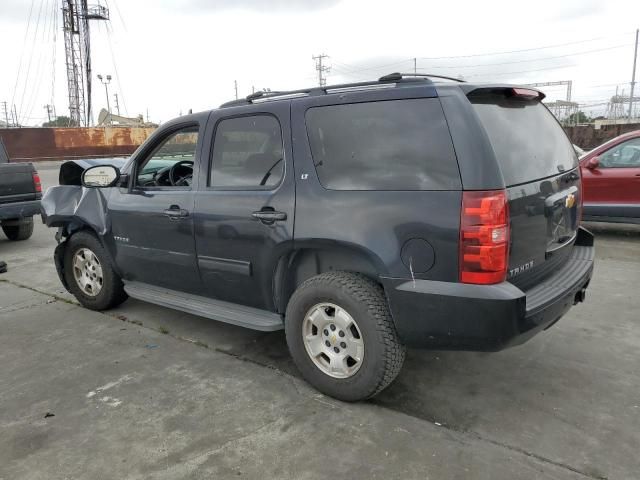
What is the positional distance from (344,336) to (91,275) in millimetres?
2980

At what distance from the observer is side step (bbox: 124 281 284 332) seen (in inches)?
136

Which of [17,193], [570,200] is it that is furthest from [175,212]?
[17,193]

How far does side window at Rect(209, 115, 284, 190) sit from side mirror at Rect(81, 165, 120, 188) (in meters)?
1.20

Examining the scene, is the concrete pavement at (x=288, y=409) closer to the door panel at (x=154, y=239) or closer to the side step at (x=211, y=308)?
the side step at (x=211, y=308)

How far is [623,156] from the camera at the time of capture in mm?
7254

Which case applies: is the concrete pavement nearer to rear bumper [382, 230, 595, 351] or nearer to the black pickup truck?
rear bumper [382, 230, 595, 351]

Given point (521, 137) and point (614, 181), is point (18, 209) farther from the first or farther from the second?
point (614, 181)

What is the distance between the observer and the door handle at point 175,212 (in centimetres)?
376

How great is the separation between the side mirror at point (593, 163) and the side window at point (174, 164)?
5.87 metres

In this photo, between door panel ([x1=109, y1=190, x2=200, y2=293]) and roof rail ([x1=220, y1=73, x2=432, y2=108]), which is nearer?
roof rail ([x1=220, y1=73, x2=432, y2=108])

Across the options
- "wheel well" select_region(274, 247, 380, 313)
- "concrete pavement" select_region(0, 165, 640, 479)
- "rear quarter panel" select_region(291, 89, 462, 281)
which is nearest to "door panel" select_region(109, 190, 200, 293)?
"concrete pavement" select_region(0, 165, 640, 479)

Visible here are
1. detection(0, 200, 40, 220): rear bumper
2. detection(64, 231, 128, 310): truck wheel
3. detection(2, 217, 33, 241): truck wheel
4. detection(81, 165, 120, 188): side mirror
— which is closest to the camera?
detection(81, 165, 120, 188): side mirror

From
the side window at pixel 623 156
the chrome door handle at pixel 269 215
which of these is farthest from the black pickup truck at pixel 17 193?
the side window at pixel 623 156

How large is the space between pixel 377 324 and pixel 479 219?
81 cm
